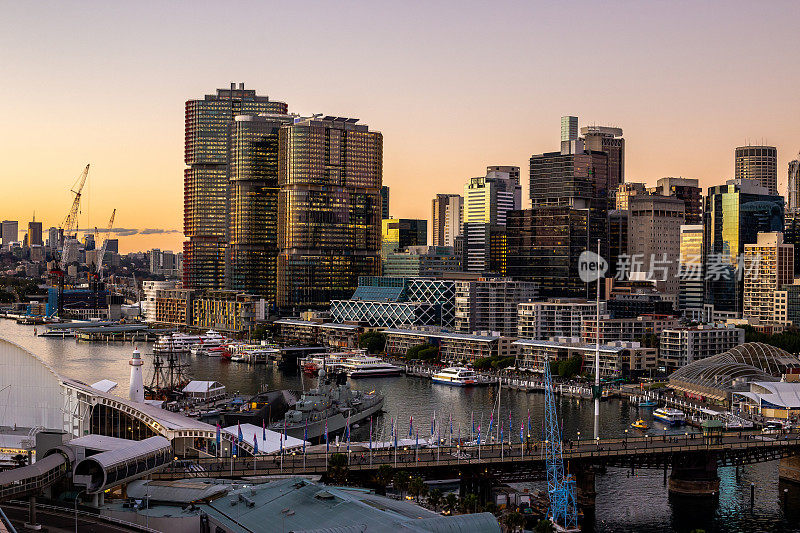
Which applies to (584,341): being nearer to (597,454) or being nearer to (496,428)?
(496,428)

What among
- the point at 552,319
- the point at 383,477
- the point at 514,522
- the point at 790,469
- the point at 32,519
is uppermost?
the point at 552,319

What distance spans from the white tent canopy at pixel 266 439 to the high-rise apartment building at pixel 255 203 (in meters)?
123

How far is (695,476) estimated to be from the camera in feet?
174

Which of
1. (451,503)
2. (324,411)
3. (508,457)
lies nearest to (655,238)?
(324,411)

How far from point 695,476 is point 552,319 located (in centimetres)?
6946

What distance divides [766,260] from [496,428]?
286 ft

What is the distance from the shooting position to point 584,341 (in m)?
112

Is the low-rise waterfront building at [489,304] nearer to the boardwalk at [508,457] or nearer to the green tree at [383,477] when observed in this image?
the boardwalk at [508,457]

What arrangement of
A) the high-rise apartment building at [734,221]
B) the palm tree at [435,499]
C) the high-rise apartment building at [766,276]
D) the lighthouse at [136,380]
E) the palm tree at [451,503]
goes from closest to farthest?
the palm tree at [451,503] → the palm tree at [435,499] → the lighthouse at [136,380] → the high-rise apartment building at [766,276] → the high-rise apartment building at [734,221]

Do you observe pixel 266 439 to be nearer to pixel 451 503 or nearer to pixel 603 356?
pixel 451 503

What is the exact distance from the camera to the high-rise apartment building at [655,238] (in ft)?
582

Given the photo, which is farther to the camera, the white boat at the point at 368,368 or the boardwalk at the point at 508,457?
the white boat at the point at 368,368

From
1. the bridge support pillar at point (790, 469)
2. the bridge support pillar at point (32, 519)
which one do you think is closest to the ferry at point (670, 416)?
the bridge support pillar at point (790, 469)

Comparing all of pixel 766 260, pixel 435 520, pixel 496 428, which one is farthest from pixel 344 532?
pixel 766 260
